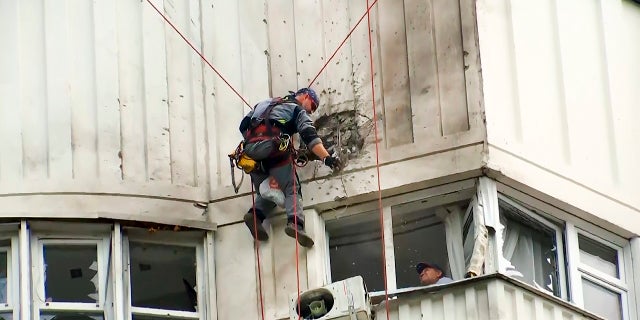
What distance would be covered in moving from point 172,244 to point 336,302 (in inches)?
80.7

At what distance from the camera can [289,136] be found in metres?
21.7

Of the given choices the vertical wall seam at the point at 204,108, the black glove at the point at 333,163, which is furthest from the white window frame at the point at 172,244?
the black glove at the point at 333,163

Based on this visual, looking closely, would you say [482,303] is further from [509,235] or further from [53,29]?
[53,29]

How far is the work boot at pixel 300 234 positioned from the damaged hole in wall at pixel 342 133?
2.59ft

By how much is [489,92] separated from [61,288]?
4.22 meters

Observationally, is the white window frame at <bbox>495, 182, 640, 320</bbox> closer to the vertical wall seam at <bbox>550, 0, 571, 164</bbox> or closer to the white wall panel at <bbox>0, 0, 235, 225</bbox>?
the vertical wall seam at <bbox>550, 0, 571, 164</bbox>

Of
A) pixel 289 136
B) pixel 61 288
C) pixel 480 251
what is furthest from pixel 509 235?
pixel 61 288

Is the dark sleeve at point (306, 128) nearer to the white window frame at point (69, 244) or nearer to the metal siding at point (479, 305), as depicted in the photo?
the metal siding at point (479, 305)

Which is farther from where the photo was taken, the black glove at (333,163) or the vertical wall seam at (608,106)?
the vertical wall seam at (608,106)

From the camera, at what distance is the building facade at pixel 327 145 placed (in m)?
21.5

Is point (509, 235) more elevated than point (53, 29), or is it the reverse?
point (53, 29)

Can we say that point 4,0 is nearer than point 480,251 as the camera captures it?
No

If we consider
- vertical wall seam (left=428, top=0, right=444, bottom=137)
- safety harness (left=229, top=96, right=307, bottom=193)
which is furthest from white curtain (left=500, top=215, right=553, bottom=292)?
safety harness (left=229, top=96, right=307, bottom=193)

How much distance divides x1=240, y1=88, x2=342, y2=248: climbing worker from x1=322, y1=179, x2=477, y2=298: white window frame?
42 cm
